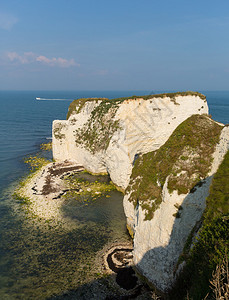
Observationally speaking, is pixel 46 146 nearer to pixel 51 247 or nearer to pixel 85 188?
pixel 85 188

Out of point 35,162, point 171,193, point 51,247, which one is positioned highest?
point 171,193

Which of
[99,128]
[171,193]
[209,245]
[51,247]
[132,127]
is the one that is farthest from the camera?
[99,128]

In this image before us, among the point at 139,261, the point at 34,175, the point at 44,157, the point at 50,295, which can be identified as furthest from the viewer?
the point at 44,157

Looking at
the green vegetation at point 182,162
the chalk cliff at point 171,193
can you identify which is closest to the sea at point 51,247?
the chalk cliff at point 171,193

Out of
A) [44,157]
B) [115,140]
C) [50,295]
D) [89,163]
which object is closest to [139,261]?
[50,295]

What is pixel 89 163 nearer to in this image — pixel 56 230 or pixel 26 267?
pixel 56 230

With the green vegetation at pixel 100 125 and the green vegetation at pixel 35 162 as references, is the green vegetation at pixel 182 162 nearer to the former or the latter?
the green vegetation at pixel 100 125

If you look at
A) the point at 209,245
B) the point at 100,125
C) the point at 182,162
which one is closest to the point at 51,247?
the point at 182,162
